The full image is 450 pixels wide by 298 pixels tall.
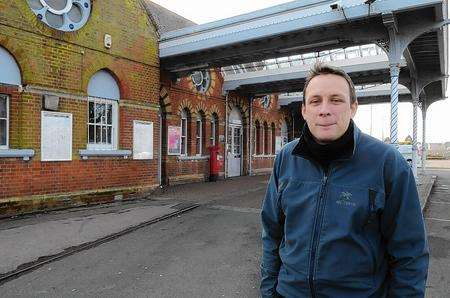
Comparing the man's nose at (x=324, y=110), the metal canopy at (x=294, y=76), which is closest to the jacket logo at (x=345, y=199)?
the man's nose at (x=324, y=110)

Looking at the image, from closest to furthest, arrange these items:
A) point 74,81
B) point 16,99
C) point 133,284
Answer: point 133,284, point 16,99, point 74,81

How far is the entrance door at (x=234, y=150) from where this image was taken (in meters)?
19.6

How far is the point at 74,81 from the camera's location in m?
9.88

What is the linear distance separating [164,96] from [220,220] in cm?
716

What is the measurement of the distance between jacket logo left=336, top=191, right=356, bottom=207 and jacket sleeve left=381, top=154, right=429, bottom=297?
0.17 meters

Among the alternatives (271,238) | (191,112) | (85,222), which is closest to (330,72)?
(271,238)

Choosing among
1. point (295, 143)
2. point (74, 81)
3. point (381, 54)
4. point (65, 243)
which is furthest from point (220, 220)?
point (381, 54)

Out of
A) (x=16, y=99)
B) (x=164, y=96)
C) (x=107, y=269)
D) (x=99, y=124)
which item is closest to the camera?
(x=107, y=269)

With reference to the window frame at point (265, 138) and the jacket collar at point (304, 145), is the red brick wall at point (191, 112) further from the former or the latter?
the jacket collar at point (304, 145)

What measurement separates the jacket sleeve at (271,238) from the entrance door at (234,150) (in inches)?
674

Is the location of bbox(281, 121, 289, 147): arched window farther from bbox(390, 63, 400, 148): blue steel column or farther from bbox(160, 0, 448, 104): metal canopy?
bbox(390, 63, 400, 148): blue steel column

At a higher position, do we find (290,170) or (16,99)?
(16,99)

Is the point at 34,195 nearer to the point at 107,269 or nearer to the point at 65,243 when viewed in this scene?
the point at 65,243

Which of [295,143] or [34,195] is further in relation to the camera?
[34,195]
